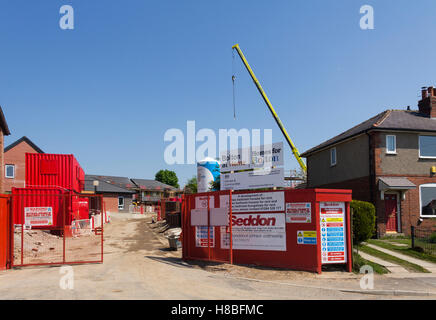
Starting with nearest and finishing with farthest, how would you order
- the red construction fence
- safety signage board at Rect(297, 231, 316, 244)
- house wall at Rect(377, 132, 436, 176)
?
1. safety signage board at Rect(297, 231, 316, 244)
2. the red construction fence
3. house wall at Rect(377, 132, 436, 176)

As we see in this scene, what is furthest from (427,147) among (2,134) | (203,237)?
(2,134)

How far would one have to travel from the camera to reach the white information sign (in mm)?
13398

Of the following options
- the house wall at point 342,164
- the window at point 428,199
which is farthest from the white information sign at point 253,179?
the window at point 428,199

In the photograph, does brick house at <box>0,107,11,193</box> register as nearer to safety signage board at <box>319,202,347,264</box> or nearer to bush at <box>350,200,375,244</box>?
safety signage board at <box>319,202,347,264</box>

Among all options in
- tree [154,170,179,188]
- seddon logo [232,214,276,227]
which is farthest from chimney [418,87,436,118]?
tree [154,170,179,188]

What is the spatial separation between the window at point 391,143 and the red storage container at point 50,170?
847 inches

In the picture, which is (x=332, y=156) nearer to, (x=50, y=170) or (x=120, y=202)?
(x=50, y=170)

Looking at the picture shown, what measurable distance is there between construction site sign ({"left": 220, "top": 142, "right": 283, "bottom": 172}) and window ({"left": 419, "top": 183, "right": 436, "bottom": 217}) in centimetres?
1287

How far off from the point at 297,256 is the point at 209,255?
359cm

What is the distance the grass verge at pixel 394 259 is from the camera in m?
13.1

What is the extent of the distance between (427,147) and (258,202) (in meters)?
14.7

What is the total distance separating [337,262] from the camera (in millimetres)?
12328
